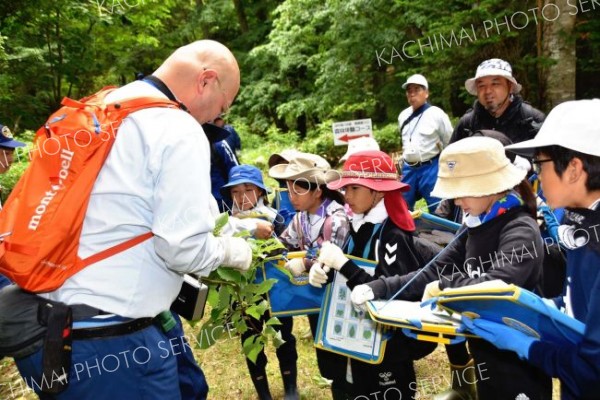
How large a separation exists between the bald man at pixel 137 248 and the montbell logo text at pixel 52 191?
118mm

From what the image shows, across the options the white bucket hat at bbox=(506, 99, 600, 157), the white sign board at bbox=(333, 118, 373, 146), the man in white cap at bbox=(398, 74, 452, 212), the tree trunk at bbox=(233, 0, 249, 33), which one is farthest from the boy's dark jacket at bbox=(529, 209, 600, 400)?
the tree trunk at bbox=(233, 0, 249, 33)

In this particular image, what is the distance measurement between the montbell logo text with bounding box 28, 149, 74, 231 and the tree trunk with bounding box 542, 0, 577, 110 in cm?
693

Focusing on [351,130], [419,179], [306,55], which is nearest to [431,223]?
[419,179]

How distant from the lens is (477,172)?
95.0 inches

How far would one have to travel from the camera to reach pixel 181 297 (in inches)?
93.5

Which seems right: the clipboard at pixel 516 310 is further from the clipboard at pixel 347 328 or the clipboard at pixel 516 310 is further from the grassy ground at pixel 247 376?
the grassy ground at pixel 247 376

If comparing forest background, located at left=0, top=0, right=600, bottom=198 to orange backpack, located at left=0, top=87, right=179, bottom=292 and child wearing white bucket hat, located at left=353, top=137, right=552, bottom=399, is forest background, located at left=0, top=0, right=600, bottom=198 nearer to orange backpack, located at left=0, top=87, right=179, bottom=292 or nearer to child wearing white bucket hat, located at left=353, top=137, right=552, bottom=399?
child wearing white bucket hat, located at left=353, top=137, right=552, bottom=399

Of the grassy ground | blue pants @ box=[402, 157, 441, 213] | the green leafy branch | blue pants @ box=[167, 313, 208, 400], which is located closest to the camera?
blue pants @ box=[167, 313, 208, 400]

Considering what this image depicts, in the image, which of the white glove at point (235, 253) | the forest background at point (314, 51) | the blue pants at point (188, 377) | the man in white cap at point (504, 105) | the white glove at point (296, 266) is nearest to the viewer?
the white glove at point (235, 253)

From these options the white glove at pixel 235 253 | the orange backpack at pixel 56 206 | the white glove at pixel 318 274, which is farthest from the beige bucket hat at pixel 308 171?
the orange backpack at pixel 56 206

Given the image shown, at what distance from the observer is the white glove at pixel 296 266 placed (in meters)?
3.03

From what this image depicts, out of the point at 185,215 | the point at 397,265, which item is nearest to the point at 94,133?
the point at 185,215

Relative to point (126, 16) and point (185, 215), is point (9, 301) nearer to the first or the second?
point (185, 215)

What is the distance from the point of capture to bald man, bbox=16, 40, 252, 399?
1.79 meters
